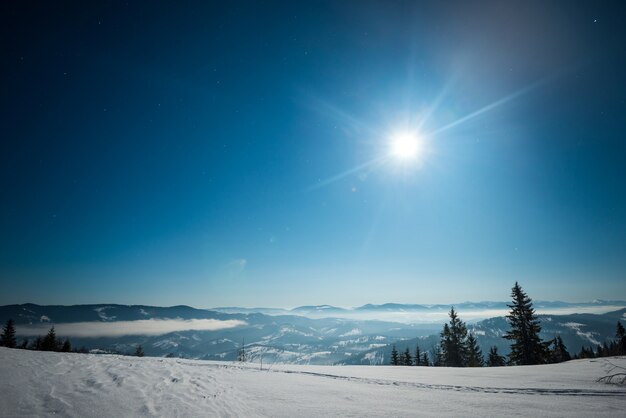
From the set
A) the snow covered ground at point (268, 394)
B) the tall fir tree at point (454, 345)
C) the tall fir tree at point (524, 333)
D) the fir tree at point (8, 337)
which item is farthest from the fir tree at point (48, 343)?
the tall fir tree at point (524, 333)

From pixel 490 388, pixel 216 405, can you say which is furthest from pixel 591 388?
pixel 216 405

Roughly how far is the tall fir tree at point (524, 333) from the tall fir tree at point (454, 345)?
6868 millimetres

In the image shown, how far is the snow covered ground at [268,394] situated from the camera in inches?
223

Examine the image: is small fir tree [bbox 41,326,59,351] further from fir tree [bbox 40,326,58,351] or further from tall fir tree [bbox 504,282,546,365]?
tall fir tree [bbox 504,282,546,365]

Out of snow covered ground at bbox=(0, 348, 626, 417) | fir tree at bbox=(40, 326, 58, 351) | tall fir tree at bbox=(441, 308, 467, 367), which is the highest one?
snow covered ground at bbox=(0, 348, 626, 417)

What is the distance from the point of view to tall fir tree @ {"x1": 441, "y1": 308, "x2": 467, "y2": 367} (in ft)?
123

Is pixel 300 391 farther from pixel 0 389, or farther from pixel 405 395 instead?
pixel 0 389

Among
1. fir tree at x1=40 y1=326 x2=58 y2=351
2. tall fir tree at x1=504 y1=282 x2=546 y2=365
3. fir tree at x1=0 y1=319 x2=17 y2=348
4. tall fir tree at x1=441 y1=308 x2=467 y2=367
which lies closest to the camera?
tall fir tree at x1=504 y1=282 x2=546 y2=365

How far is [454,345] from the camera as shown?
3791cm

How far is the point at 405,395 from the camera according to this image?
768 centimetres

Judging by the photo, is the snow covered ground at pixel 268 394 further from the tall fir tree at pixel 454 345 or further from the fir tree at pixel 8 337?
the fir tree at pixel 8 337

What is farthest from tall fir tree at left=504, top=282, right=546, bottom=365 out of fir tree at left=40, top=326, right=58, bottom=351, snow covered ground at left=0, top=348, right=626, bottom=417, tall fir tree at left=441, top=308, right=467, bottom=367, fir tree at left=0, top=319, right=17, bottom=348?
fir tree at left=0, top=319, right=17, bottom=348

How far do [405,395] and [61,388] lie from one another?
863cm

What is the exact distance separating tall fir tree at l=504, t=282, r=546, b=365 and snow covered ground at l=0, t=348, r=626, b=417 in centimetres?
2498
